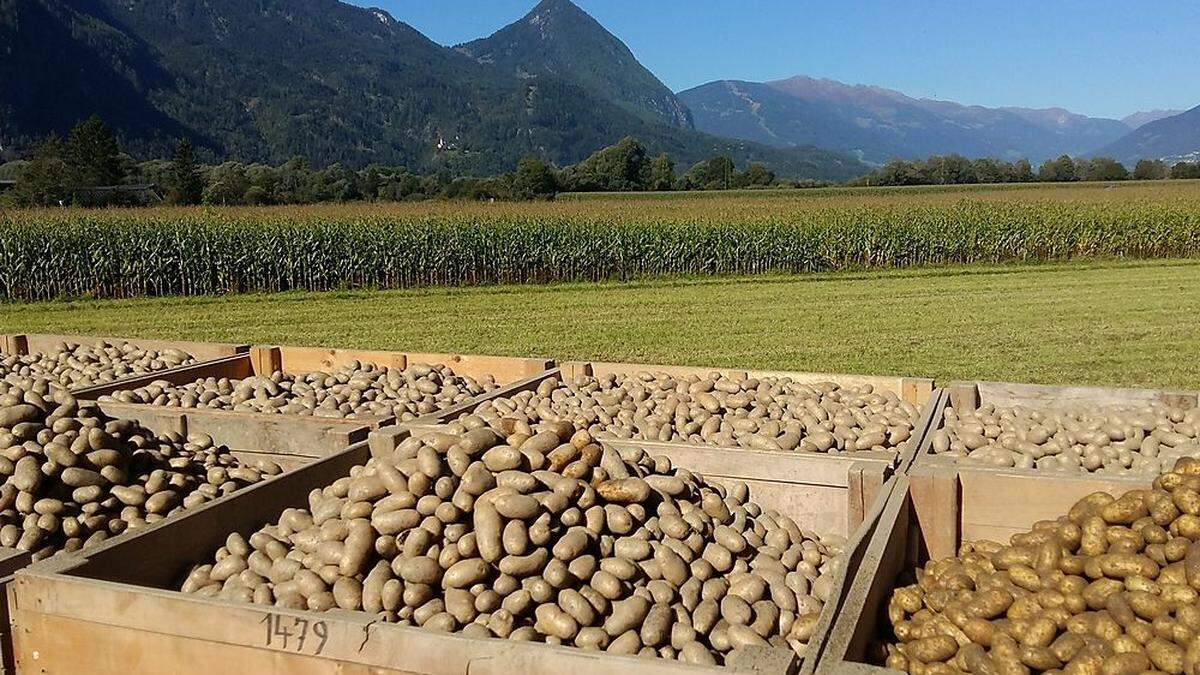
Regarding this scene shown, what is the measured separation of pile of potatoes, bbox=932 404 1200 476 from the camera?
15.8 feet

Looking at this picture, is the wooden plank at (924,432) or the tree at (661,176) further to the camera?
the tree at (661,176)

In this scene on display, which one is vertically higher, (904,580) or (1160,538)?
(1160,538)

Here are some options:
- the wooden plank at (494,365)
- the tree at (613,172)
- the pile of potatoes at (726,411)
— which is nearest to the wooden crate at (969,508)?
the pile of potatoes at (726,411)

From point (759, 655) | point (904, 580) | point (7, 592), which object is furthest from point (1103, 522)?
point (7, 592)

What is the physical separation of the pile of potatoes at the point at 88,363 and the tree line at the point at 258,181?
35170mm

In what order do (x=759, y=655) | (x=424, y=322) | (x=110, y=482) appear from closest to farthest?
(x=759, y=655) < (x=110, y=482) < (x=424, y=322)

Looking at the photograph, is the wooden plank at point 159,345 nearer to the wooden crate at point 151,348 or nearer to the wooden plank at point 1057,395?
the wooden crate at point 151,348

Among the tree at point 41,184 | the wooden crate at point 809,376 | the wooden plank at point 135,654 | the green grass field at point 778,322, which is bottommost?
the green grass field at point 778,322

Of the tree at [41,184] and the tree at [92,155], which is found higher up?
the tree at [92,155]

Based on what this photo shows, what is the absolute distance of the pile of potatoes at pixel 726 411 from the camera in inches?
217

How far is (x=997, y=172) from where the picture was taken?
80.8m

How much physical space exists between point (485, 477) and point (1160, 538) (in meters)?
2.53

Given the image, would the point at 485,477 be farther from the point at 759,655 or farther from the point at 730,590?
the point at 759,655

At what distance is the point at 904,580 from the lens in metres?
4.08
